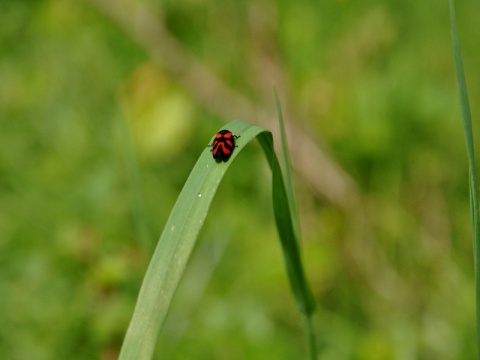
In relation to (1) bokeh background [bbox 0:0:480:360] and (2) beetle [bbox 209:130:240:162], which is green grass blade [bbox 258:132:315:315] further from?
(1) bokeh background [bbox 0:0:480:360]

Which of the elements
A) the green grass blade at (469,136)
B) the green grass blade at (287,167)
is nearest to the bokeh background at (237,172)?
the green grass blade at (287,167)

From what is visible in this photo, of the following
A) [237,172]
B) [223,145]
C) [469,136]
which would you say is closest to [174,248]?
[223,145]

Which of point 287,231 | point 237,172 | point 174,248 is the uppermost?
point 237,172

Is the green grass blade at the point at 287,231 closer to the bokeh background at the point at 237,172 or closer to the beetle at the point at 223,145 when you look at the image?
the beetle at the point at 223,145

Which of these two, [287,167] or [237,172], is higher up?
[237,172]

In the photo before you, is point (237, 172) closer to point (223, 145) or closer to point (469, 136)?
point (223, 145)

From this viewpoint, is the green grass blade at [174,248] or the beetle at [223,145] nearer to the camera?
the green grass blade at [174,248]

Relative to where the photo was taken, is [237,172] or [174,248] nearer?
[174,248]

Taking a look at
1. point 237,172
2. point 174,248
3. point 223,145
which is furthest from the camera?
point 237,172
